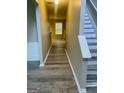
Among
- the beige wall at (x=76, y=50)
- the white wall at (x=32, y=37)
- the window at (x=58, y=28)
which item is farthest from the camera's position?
the window at (x=58, y=28)

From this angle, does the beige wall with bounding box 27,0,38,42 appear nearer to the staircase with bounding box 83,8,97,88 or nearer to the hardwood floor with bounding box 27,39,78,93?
the hardwood floor with bounding box 27,39,78,93

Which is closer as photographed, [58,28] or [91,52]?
[91,52]

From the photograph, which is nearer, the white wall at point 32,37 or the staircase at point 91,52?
the staircase at point 91,52

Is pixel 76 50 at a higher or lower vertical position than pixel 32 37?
lower

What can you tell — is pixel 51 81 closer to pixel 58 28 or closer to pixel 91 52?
pixel 91 52

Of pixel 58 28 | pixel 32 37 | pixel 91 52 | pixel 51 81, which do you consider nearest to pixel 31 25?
pixel 32 37

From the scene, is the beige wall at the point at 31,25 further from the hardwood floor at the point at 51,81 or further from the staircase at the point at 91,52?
the staircase at the point at 91,52

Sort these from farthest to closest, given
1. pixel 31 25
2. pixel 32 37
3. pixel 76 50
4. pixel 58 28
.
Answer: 1. pixel 58 28
2. pixel 32 37
3. pixel 31 25
4. pixel 76 50

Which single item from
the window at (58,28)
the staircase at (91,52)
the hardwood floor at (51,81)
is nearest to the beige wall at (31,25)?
the hardwood floor at (51,81)

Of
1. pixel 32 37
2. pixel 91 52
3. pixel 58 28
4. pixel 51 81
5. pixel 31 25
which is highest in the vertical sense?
pixel 58 28

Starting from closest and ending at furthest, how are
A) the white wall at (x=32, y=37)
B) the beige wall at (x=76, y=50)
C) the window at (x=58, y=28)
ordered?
the beige wall at (x=76, y=50) < the white wall at (x=32, y=37) < the window at (x=58, y=28)

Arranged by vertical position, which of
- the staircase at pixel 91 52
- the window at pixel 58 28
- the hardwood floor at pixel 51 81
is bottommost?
the hardwood floor at pixel 51 81

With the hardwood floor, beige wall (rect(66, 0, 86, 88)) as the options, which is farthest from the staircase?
the hardwood floor

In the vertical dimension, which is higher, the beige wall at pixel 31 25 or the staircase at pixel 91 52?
the beige wall at pixel 31 25
